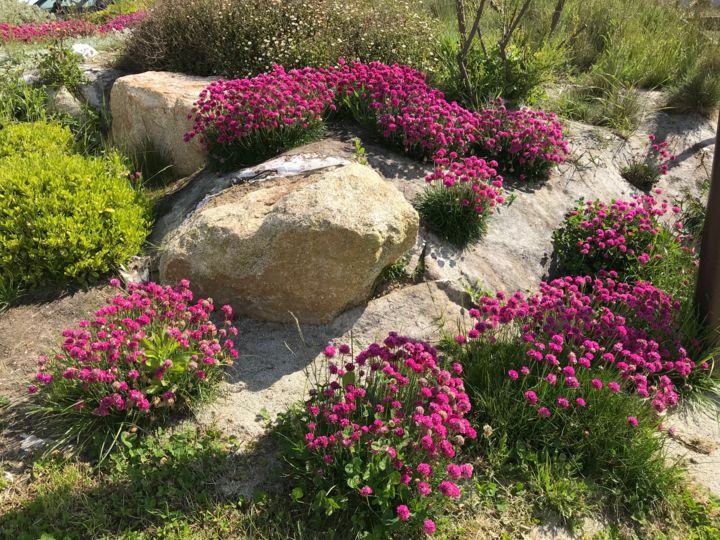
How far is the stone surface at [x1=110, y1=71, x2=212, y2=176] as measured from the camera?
6582 millimetres

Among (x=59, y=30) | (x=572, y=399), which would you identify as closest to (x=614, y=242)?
(x=572, y=399)

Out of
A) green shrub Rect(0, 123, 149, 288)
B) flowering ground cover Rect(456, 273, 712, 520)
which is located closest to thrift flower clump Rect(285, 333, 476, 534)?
flowering ground cover Rect(456, 273, 712, 520)

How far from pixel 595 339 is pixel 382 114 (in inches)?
129

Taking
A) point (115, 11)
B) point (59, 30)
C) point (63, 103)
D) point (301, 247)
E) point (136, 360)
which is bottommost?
point (115, 11)

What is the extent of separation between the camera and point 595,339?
14.0 feet

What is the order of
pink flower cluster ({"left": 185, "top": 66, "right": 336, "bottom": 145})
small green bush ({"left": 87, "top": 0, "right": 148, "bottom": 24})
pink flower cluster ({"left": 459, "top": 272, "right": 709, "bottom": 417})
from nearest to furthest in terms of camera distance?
pink flower cluster ({"left": 459, "top": 272, "right": 709, "bottom": 417}), pink flower cluster ({"left": 185, "top": 66, "right": 336, "bottom": 145}), small green bush ({"left": 87, "top": 0, "right": 148, "bottom": 24})

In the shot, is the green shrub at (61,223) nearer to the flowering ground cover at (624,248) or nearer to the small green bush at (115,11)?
the flowering ground cover at (624,248)

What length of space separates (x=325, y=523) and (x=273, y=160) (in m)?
3.45

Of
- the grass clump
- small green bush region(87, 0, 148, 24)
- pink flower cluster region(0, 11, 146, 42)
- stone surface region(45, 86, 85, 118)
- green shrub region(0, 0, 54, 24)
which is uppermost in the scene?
the grass clump

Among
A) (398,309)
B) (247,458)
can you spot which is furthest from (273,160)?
(247,458)

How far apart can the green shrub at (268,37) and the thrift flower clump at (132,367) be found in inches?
168

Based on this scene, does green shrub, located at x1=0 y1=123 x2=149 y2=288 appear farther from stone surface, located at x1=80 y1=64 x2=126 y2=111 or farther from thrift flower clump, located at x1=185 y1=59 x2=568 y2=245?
stone surface, located at x1=80 y1=64 x2=126 y2=111

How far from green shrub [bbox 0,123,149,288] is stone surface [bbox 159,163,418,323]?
0.61 m

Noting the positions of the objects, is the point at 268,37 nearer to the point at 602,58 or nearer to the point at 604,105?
the point at 604,105
